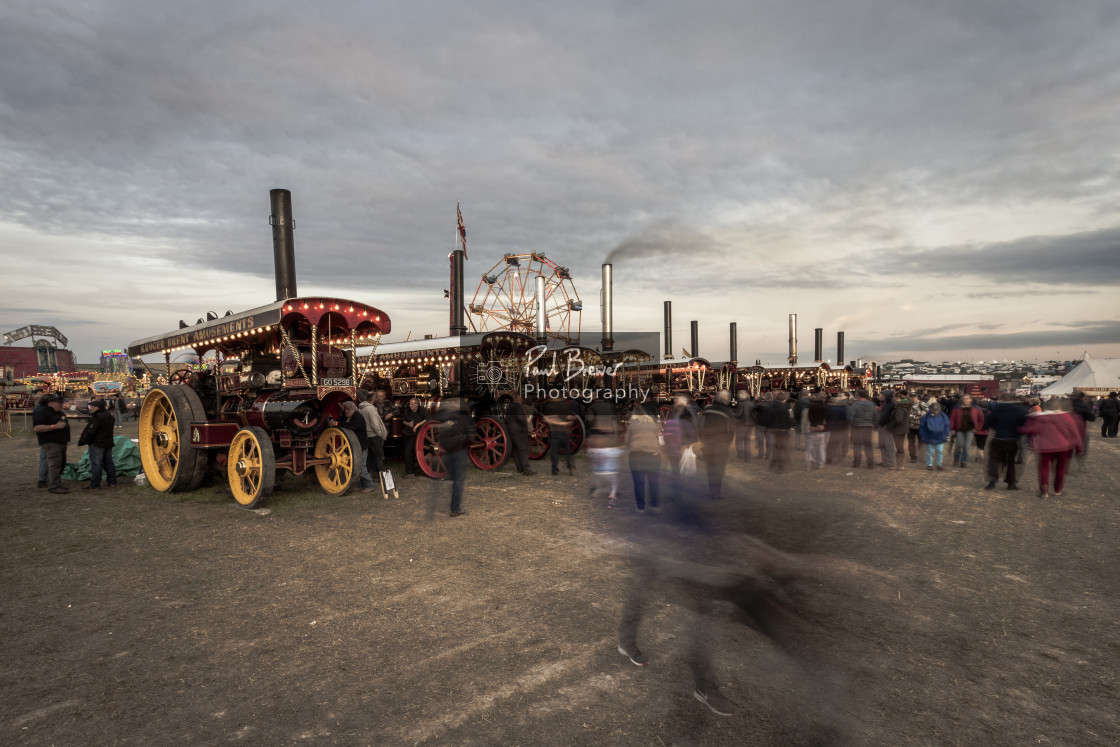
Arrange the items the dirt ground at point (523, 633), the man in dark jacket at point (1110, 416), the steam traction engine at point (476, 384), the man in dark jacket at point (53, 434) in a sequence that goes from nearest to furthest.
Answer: the dirt ground at point (523, 633)
the man in dark jacket at point (53, 434)
the steam traction engine at point (476, 384)
the man in dark jacket at point (1110, 416)

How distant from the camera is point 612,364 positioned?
1315cm

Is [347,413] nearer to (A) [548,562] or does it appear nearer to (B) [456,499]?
(B) [456,499]

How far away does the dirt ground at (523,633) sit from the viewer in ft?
8.51

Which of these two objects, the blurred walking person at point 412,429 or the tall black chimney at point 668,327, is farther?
the tall black chimney at point 668,327

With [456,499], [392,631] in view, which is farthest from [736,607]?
[456,499]

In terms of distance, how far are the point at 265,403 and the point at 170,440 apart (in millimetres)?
2109

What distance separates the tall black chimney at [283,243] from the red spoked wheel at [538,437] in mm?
9484

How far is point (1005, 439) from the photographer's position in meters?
7.77

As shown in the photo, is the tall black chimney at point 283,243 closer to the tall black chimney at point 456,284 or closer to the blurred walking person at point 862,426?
the tall black chimney at point 456,284

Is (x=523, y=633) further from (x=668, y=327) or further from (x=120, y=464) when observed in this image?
(x=668, y=327)

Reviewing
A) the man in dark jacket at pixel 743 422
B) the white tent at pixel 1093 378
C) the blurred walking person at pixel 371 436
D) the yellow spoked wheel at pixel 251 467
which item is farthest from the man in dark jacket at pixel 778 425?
the white tent at pixel 1093 378

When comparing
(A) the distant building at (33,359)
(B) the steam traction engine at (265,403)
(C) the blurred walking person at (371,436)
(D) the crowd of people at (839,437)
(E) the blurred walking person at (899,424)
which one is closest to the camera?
(D) the crowd of people at (839,437)

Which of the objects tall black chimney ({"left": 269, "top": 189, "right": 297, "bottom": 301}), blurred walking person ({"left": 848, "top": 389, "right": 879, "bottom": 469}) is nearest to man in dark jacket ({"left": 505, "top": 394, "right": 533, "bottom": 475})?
blurred walking person ({"left": 848, "top": 389, "right": 879, "bottom": 469})

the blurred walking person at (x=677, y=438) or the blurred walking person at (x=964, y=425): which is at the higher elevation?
the blurred walking person at (x=677, y=438)
